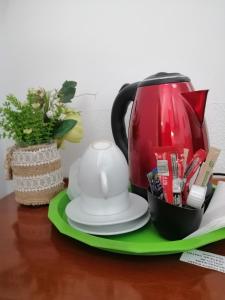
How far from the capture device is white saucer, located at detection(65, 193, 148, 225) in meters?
0.36

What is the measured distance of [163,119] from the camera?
43 cm

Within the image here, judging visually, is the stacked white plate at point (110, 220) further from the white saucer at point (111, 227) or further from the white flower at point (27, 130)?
the white flower at point (27, 130)

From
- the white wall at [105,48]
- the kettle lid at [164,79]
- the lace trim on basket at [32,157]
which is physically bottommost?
the lace trim on basket at [32,157]

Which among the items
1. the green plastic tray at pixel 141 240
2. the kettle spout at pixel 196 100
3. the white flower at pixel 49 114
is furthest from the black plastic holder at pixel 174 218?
the white flower at pixel 49 114

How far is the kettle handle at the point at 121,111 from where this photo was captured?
1.67 feet

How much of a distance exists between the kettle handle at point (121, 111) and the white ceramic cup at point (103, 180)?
0.51 ft

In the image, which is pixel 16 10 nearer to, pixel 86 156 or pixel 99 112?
pixel 99 112

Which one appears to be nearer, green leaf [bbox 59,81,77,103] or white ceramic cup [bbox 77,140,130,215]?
white ceramic cup [bbox 77,140,130,215]

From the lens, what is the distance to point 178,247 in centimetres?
31

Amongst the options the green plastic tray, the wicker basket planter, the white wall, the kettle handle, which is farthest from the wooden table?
the white wall

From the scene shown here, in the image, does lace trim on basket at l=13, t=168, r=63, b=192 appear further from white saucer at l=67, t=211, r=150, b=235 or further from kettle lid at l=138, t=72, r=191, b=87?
kettle lid at l=138, t=72, r=191, b=87

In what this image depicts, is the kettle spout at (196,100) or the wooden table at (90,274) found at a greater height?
the kettle spout at (196,100)

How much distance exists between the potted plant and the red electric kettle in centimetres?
15

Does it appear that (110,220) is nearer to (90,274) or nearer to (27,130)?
A: (90,274)
